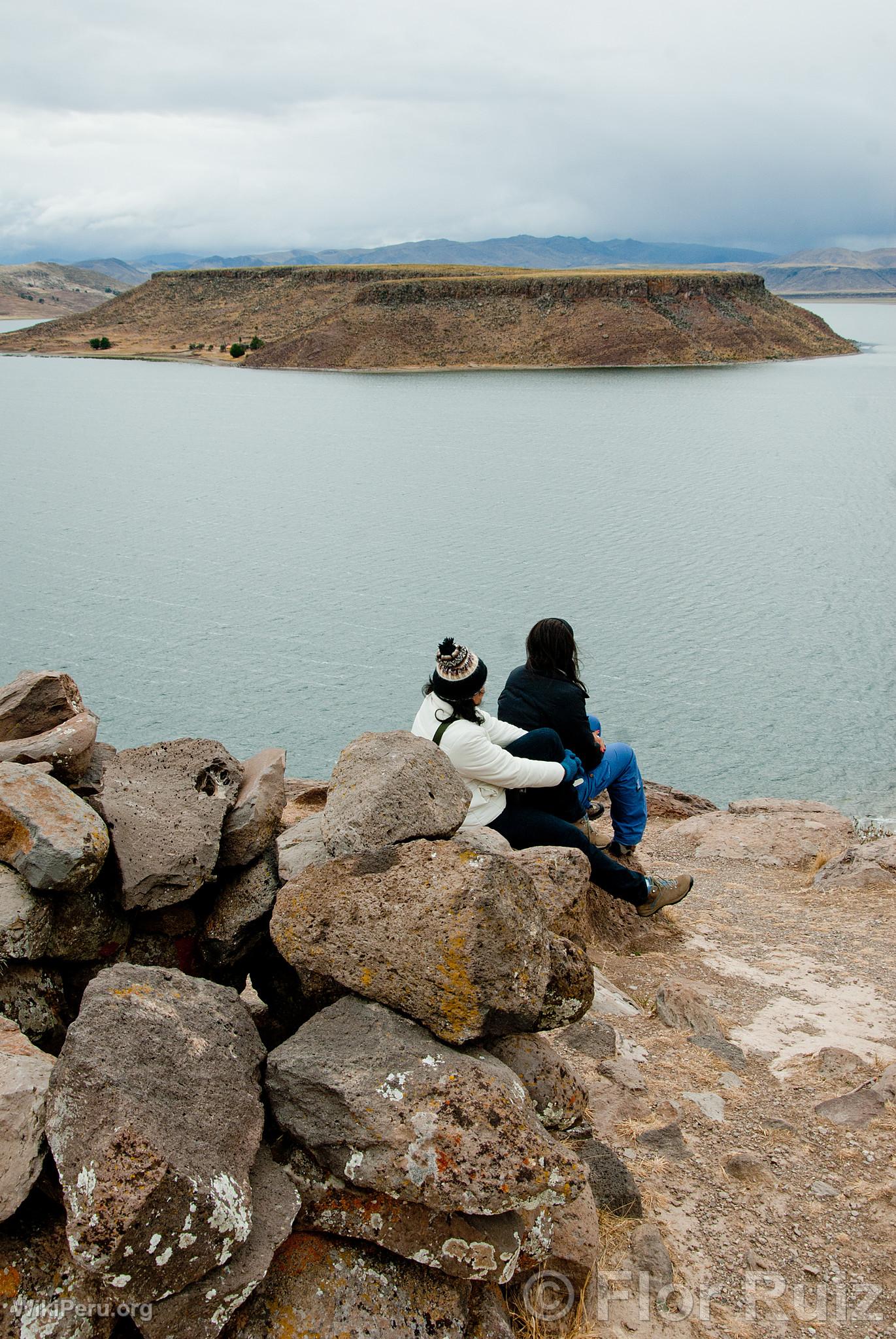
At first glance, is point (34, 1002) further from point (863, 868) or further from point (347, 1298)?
point (863, 868)

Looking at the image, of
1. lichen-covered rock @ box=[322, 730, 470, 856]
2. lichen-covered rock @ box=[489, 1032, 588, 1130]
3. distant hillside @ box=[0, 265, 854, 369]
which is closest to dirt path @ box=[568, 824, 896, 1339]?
lichen-covered rock @ box=[489, 1032, 588, 1130]

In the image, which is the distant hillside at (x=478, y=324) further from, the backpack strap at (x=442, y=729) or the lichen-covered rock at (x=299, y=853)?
the lichen-covered rock at (x=299, y=853)

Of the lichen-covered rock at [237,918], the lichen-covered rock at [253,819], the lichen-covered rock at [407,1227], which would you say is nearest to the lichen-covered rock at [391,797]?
the lichen-covered rock at [253,819]

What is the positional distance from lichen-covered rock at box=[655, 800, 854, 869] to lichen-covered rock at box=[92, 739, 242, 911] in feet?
20.5

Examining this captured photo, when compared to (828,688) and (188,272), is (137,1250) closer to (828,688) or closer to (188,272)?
(828,688)

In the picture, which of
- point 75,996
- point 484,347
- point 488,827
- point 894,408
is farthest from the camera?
point 484,347

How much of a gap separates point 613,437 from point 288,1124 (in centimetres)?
4647

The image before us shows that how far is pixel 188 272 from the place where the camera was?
129250 mm

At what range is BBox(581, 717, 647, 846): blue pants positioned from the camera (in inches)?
304

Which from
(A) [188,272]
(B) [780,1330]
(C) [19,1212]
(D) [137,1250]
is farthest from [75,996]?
(A) [188,272]

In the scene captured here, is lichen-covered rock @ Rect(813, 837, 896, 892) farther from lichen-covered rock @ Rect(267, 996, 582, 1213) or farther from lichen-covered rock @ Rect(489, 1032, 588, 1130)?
lichen-covered rock @ Rect(267, 996, 582, 1213)

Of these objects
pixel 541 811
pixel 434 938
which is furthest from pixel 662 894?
pixel 434 938

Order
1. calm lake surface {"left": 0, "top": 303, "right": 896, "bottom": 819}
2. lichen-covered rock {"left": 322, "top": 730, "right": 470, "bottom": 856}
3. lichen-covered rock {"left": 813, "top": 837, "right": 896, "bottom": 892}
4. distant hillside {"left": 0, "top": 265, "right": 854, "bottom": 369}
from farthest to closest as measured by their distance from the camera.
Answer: distant hillside {"left": 0, "top": 265, "right": 854, "bottom": 369} < calm lake surface {"left": 0, "top": 303, "right": 896, "bottom": 819} < lichen-covered rock {"left": 813, "top": 837, "right": 896, "bottom": 892} < lichen-covered rock {"left": 322, "top": 730, "right": 470, "bottom": 856}

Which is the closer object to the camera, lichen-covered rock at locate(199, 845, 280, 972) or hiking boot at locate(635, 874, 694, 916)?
lichen-covered rock at locate(199, 845, 280, 972)
